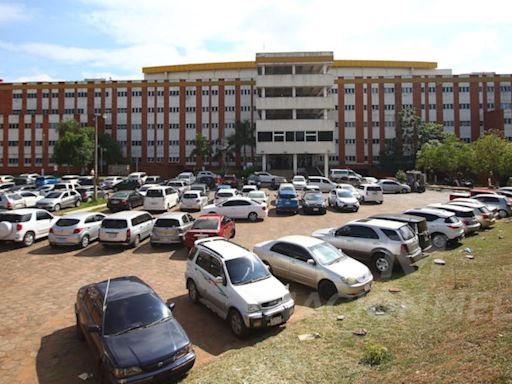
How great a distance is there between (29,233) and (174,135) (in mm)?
55190

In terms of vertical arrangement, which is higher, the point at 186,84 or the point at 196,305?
the point at 186,84

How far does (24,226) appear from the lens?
55.6ft

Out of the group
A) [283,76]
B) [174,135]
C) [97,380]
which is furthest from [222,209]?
[174,135]

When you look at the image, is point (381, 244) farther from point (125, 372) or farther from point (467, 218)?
point (125, 372)

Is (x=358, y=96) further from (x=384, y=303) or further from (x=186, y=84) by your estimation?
(x=384, y=303)

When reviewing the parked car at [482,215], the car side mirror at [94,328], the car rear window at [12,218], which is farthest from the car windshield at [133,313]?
the parked car at [482,215]

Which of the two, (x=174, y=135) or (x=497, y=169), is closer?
(x=497, y=169)

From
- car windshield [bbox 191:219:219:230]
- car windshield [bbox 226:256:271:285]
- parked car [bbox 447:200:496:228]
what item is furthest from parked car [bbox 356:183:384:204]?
car windshield [bbox 226:256:271:285]

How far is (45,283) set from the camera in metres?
12.1

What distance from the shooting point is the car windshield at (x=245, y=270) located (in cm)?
908

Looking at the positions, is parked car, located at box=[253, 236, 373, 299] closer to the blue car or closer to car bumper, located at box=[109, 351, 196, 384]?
car bumper, located at box=[109, 351, 196, 384]

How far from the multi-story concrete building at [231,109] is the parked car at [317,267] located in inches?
1889

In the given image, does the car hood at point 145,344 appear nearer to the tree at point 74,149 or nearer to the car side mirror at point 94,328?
the car side mirror at point 94,328

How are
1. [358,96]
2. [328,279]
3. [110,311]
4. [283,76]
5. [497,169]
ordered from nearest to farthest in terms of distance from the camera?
1. [110,311]
2. [328,279]
3. [497,169]
4. [283,76]
5. [358,96]
